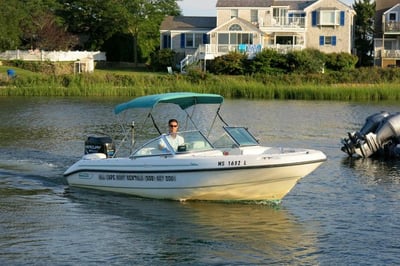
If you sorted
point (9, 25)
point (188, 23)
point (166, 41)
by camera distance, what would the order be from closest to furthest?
point (9, 25), point (166, 41), point (188, 23)

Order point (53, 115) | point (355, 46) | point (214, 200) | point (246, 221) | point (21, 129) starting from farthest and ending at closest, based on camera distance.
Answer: point (355, 46) → point (53, 115) → point (21, 129) → point (214, 200) → point (246, 221)

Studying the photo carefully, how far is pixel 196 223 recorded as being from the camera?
57.1 feet

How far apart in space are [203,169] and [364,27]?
72.2 meters

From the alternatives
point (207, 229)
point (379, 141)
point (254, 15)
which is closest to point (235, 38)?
point (254, 15)

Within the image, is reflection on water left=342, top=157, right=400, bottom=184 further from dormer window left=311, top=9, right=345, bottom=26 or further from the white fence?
dormer window left=311, top=9, right=345, bottom=26

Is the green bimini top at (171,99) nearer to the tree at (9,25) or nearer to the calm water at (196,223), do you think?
the calm water at (196,223)

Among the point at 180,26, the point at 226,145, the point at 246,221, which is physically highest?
the point at 180,26

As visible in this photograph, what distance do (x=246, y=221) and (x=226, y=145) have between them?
A: 2593 millimetres

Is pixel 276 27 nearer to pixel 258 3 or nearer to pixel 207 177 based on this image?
pixel 258 3

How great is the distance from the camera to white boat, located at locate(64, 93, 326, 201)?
59.5 ft

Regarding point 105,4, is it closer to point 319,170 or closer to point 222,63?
point 222,63

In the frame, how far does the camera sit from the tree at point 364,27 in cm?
8544

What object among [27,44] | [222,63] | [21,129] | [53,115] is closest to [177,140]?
[21,129]

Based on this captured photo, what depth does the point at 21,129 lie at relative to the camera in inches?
1399
